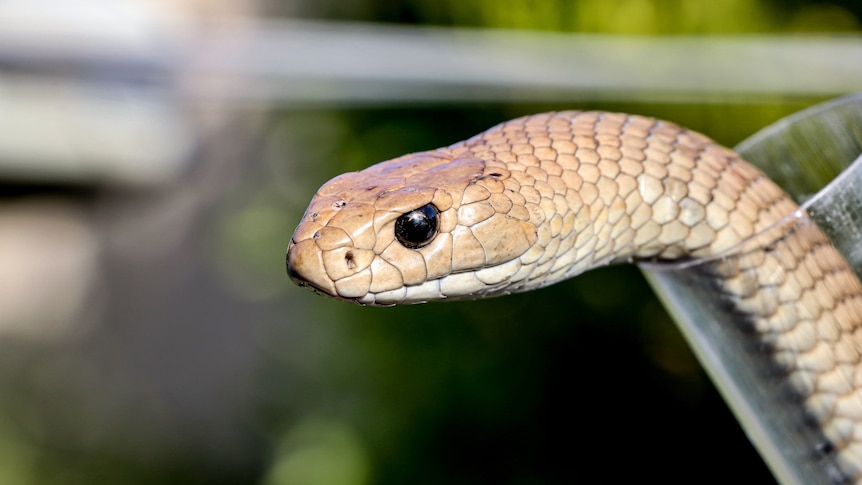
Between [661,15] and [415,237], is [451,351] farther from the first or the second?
[415,237]

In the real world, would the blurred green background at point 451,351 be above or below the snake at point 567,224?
above

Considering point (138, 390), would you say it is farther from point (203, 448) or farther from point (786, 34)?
point (786, 34)

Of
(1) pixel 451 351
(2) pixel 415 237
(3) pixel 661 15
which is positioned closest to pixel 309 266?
(2) pixel 415 237

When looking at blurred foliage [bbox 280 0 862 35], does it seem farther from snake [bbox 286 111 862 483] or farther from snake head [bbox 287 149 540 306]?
snake head [bbox 287 149 540 306]

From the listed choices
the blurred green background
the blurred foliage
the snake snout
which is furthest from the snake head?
the blurred foliage

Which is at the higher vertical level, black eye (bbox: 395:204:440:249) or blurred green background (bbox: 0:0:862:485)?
blurred green background (bbox: 0:0:862:485)

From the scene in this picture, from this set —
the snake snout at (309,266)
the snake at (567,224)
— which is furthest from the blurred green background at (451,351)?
the snake snout at (309,266)

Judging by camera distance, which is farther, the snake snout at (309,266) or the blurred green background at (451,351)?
the blurred green background at (451,351)

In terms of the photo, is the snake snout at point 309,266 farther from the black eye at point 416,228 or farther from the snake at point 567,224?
the black eye at point 416,228
